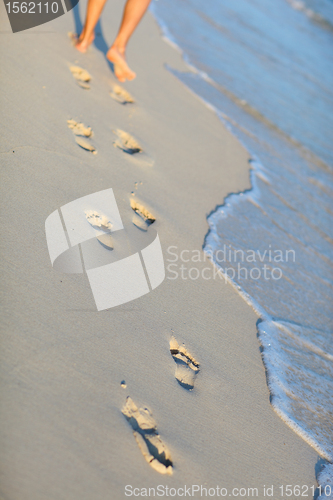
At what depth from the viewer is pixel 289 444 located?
1.56m

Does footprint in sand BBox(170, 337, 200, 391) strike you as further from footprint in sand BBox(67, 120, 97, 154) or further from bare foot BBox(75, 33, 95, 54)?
bare foot BBox(75, 33, 95, 54)

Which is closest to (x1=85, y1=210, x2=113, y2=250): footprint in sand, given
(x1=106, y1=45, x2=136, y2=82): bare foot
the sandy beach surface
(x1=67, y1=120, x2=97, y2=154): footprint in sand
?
the sandy beach surface

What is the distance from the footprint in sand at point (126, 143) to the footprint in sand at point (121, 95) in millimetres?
473

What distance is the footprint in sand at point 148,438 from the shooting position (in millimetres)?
1249

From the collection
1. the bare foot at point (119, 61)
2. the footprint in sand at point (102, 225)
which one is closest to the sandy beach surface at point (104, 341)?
the footprint in sand at point (102, 225)

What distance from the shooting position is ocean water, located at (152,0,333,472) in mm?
1920

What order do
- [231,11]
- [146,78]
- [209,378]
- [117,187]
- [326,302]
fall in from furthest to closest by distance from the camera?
[231,11] < [146,78] < [326,302] < [117,187] < [209,378]

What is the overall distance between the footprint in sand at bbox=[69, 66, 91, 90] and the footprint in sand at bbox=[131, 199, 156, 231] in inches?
48.2

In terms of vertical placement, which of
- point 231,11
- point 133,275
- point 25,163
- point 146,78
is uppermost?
point 231,11

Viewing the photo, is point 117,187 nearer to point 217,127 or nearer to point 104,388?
point 104,388

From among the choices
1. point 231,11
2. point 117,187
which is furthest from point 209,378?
point 231,11

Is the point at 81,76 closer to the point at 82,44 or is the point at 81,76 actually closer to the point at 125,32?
the point at 82,44

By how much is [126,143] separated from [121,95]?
69 centimetres

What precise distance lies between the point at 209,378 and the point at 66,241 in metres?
0.96
